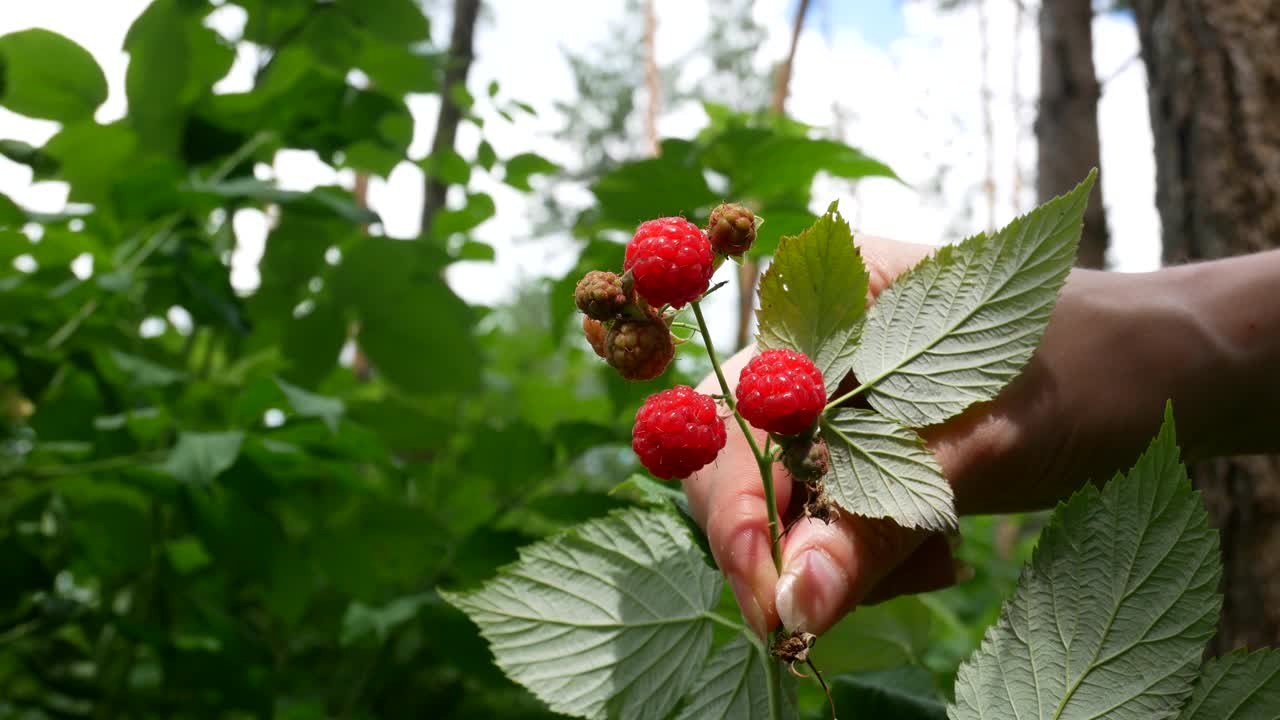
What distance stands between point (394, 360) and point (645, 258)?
889 mm

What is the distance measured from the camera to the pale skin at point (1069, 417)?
1.31ft

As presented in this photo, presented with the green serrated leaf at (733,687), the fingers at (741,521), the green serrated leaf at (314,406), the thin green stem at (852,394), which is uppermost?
the thin green stem at (852,394)

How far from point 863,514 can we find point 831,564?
37 mm

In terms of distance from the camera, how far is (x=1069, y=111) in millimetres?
2973

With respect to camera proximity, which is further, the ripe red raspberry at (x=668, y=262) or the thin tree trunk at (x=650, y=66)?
the thin tree trunk at (x=650, y=66)

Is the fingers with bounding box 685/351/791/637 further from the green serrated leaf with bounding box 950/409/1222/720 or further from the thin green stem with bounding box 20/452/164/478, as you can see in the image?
the thin green stem with bounding box 20/452/164/478

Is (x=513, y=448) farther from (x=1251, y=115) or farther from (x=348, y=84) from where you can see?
(x=1251, y=115)

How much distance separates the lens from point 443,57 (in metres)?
1.26

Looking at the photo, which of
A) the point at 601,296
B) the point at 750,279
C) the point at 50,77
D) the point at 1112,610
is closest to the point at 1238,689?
the point at 1112,610

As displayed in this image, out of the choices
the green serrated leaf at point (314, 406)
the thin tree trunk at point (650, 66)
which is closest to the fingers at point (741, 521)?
the green serrated leaf at point (314, 406)

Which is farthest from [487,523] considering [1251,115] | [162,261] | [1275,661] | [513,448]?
[1251,115]

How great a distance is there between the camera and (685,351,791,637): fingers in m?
0.38

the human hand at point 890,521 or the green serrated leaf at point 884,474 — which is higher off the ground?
the green serrated leaf at point 884,474

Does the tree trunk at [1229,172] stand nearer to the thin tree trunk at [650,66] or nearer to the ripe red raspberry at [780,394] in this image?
the ripe red raspberry at [780,394]
